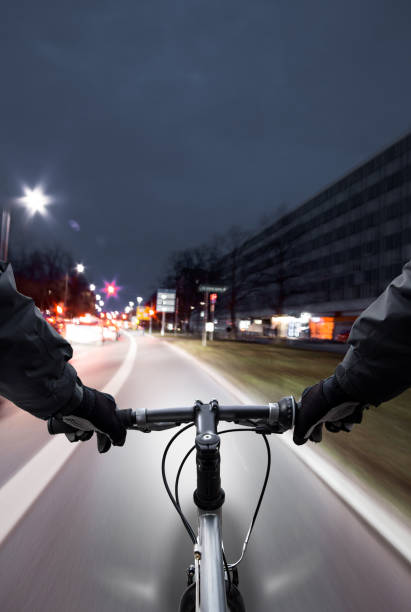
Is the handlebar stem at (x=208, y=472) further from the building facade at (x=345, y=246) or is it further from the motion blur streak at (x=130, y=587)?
the building facade at (x=345, y=246)

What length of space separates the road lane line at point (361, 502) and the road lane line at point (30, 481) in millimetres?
2239

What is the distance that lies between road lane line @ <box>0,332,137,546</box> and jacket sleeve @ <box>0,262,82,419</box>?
1.51 m

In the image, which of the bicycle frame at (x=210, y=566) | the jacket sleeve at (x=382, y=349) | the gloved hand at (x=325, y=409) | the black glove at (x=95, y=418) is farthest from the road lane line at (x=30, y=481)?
the jacket sleeve at (x=382, y=349)

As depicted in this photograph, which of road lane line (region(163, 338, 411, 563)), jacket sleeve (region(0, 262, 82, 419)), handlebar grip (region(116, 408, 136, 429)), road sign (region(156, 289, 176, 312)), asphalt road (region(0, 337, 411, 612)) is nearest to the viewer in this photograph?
jacket sleeve (region(0, 262, 82, 419))

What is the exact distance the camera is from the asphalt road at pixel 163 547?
166cm

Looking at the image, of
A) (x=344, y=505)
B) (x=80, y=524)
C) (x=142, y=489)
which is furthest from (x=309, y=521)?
(x=80, y=524)

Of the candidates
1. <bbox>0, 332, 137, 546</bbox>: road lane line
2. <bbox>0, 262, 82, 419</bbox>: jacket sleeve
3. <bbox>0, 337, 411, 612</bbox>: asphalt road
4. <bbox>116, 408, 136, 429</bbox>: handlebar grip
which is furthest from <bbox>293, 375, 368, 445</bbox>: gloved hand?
<bbox>0, 332, 137, 546</bbox>: road lane line

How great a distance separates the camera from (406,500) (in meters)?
2.69

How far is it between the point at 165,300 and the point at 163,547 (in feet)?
134

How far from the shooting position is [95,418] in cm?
123

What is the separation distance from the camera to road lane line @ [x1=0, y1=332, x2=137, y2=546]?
7.56 feet

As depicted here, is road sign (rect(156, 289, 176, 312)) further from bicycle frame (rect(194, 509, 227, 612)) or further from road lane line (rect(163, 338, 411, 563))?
bicycle frame (rect(194, 509, 227, 612))

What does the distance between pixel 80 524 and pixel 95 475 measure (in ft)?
2.79

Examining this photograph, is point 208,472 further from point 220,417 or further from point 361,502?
point 361,502
